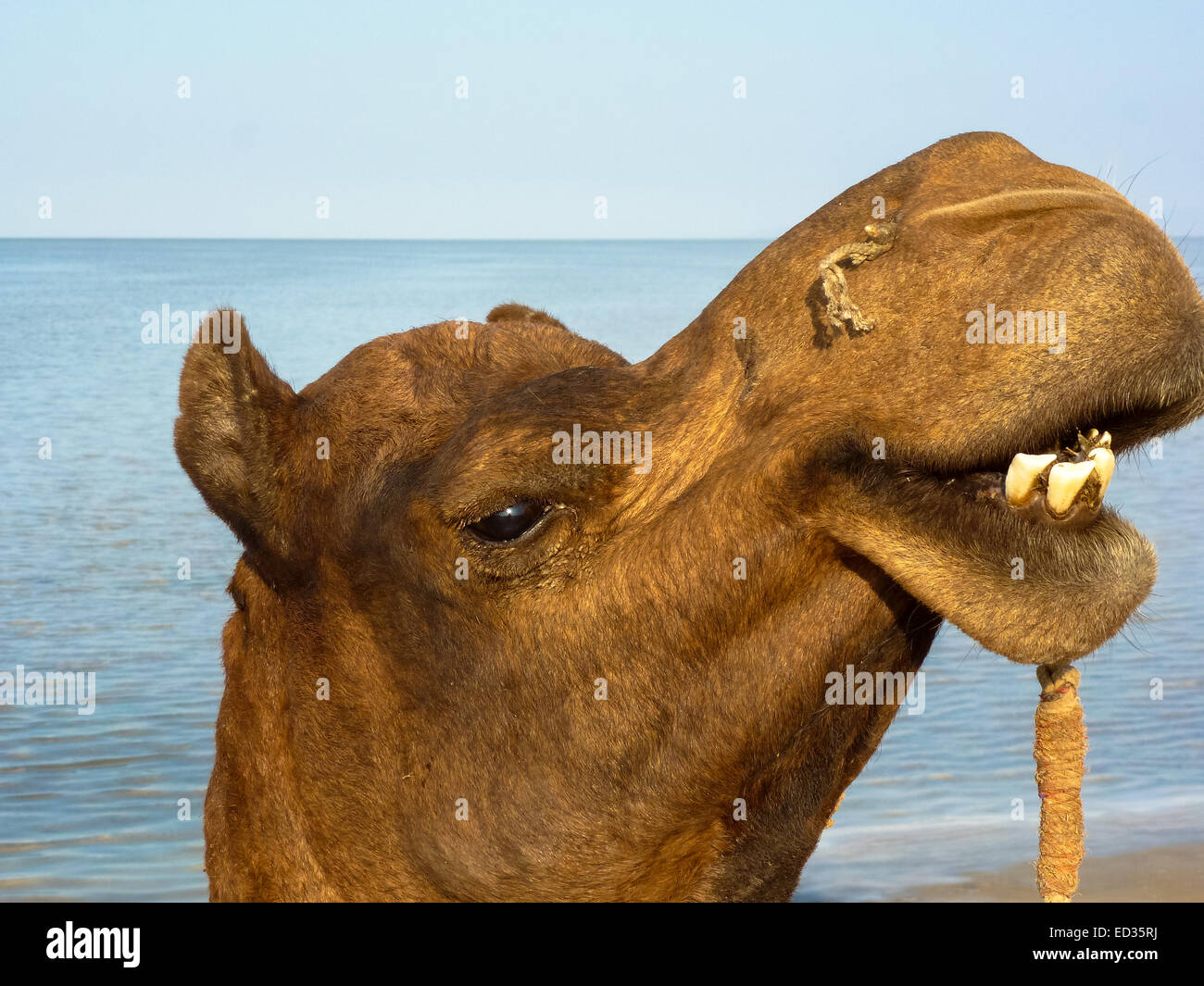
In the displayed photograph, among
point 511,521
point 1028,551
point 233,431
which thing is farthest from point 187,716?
point 1028,551

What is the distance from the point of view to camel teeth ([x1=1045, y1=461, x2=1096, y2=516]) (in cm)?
258

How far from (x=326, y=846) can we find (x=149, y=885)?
7238 millimetres

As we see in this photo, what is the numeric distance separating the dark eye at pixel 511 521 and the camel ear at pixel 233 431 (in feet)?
2.31

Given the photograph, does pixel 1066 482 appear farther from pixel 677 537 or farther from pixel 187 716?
pixel 187 716

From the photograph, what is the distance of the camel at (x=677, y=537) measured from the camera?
266cm

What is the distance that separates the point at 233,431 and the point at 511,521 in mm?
825

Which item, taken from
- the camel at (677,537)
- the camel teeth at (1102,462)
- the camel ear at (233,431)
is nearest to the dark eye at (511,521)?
the camel at (677,537)

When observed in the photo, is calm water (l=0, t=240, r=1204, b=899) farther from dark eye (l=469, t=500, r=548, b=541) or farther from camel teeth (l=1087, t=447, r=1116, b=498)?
dark eye (l=469, t=500, r=548, b=541)

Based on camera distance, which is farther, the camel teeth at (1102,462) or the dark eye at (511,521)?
the dark eye at (511,521)

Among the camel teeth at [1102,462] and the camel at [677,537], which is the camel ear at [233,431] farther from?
the camel teeth at [1102,462]

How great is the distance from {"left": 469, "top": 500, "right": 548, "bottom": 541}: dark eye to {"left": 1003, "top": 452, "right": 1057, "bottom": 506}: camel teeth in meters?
1.09
